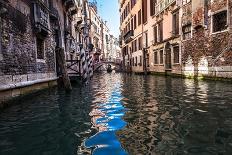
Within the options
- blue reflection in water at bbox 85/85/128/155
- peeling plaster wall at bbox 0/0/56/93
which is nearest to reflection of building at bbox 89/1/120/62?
peeling plaster wall at bbox 0/0/56/93

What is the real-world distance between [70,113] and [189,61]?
12079mm

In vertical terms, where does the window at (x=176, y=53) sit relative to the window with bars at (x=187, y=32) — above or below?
below

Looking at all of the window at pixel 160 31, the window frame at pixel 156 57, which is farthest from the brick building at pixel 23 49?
the window frame at pixel 156 57

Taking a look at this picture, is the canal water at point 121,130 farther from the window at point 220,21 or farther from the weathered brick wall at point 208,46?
the window at point 220,21

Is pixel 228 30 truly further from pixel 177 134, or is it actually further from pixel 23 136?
pixel 23 136

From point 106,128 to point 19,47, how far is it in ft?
18.3

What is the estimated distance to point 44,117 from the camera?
537cm

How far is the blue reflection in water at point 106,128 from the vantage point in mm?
3174

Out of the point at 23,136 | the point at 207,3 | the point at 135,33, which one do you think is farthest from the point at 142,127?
the point at 135,33

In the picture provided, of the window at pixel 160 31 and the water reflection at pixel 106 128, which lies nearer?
the water reflection at pixel 106 128

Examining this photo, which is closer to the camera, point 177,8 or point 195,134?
→ point 195,134

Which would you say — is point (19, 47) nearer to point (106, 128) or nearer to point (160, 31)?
point (106, 128)

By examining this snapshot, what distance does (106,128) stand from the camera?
428cm

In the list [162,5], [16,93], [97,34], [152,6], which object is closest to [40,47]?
[16,93]
